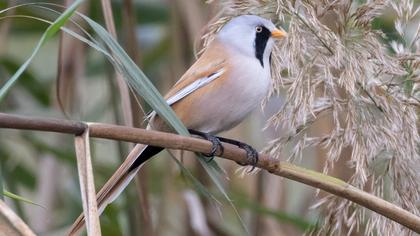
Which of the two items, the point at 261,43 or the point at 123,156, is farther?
the point at 123,156

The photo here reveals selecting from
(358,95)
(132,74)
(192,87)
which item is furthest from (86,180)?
(192,87)

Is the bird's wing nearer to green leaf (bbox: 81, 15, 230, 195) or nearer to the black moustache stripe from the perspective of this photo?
the black moustache stripe

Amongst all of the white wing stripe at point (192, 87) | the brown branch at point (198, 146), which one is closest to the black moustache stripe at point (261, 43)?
the white wing stripe at point (192, 87)

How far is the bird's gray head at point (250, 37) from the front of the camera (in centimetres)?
212

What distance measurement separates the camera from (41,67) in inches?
151

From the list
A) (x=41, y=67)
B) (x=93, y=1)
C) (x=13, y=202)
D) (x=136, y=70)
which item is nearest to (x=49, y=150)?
(x=13, y=202)

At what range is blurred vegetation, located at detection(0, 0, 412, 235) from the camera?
2.76 m

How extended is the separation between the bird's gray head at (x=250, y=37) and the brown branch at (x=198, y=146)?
22.1 inches

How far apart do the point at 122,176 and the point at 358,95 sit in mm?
513

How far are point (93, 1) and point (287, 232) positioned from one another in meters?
1.11

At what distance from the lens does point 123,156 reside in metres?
2.57

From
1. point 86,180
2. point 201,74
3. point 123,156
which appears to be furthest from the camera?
point 123,156

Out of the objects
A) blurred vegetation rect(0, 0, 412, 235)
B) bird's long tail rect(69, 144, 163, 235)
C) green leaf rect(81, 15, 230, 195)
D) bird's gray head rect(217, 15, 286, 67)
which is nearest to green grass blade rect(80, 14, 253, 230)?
green leaf rect(81, 15, 230, 195)

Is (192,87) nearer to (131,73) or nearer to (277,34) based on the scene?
(277,34)
